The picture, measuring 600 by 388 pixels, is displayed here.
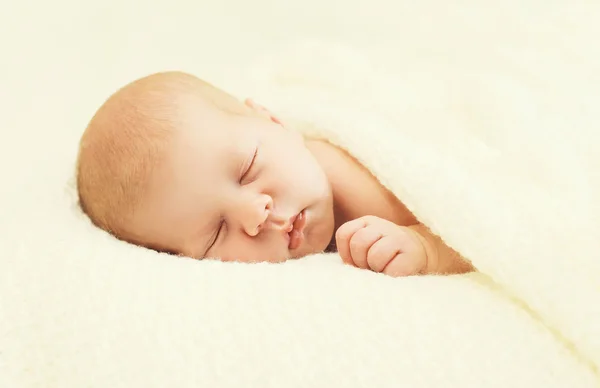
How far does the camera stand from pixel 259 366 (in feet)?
2.11

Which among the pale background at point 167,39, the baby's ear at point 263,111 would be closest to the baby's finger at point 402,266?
the baby's ear at point 263,111

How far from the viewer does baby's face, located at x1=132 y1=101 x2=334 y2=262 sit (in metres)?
0.97

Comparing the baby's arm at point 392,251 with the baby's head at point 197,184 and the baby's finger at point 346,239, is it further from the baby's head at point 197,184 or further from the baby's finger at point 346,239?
the baby's head at point 197,184

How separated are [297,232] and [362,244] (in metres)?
0.16

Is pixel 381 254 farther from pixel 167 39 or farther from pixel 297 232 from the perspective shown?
pixel 167 39

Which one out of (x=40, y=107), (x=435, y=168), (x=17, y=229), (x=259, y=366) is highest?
(x=435, y=168)

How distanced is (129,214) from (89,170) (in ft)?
0.37

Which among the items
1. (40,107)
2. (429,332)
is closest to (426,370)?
(429,332)

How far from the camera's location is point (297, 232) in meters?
1.01

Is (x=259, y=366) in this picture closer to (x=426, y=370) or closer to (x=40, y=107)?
(x=426, y=370)

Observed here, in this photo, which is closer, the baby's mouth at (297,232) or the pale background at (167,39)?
the baby's mouth at (297,232)

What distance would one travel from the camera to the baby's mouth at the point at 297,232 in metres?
1.01

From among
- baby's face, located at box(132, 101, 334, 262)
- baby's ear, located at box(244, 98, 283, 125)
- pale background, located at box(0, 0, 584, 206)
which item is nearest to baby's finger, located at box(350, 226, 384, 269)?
baby's face, located at box(132, 101, 334, 262)

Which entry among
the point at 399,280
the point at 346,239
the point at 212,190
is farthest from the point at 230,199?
the point at 399,280
